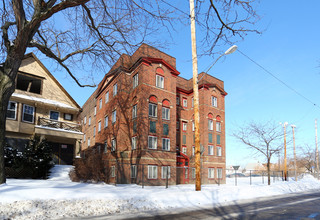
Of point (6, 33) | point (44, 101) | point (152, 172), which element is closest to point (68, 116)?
point (44, 101)

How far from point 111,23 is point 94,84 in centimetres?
483

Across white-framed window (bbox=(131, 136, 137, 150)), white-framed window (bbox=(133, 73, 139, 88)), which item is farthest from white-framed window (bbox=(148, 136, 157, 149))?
white-framed window (bbox=(133, 73, 139, 88))

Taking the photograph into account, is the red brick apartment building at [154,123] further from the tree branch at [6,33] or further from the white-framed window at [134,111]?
the tree branch at [6,33]

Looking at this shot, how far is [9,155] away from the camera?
2048 centimetres

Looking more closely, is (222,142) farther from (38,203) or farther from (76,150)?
(38,203)

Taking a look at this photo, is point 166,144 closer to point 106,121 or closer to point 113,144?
point 113,144

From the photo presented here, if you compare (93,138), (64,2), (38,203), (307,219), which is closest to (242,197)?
(307,219)

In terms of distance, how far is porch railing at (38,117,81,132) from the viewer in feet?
87.8

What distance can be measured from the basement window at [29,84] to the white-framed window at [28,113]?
7.02ft

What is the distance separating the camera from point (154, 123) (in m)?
27.3

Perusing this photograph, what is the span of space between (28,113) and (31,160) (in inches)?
297

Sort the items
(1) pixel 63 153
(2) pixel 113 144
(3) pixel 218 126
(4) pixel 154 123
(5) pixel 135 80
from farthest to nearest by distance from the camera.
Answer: (3) pixel 218 126 → (1) pixel 63 153 → (2) pixel 113 144 → (5) pixel 135 80 → (4) pixel 154 123

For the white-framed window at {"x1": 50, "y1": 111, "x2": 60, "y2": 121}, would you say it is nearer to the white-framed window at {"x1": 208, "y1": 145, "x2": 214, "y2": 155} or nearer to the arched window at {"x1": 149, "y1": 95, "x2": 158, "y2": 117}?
the arched window at {"x1": 149, "y1": 95, "x2": 158, "y2": 117}

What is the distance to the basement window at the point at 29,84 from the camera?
27344 mm
